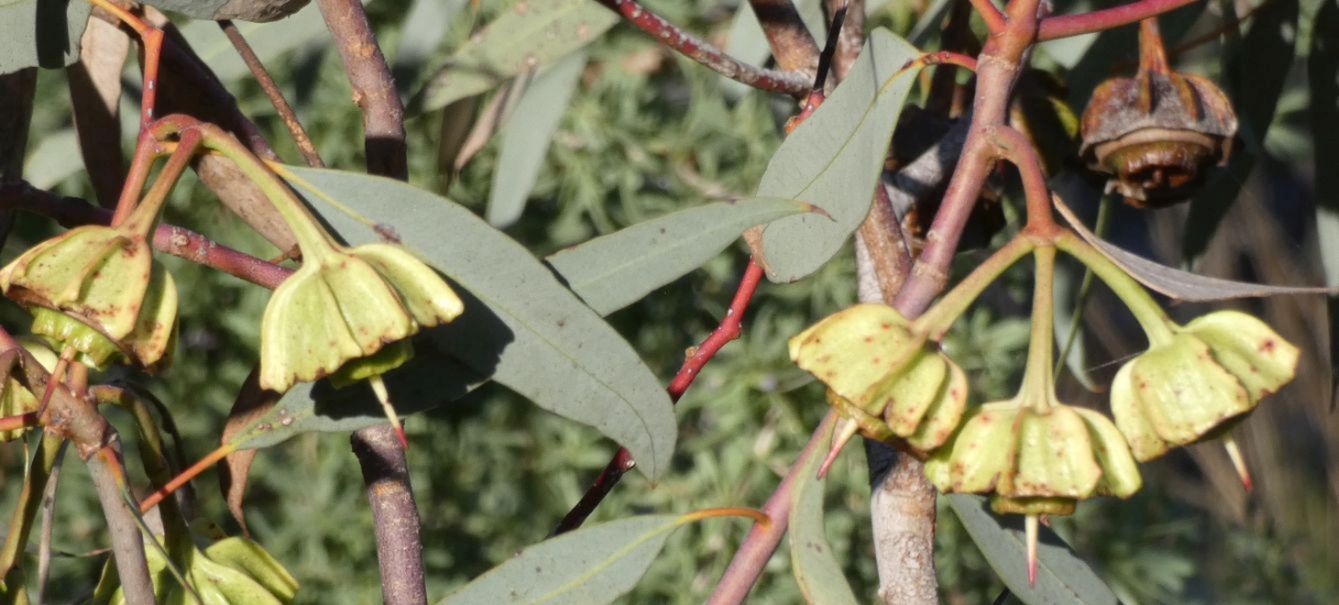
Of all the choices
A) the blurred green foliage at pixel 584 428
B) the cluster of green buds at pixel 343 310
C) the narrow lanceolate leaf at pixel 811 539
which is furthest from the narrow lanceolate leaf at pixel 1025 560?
the blurred green foliage at pixel 584 428

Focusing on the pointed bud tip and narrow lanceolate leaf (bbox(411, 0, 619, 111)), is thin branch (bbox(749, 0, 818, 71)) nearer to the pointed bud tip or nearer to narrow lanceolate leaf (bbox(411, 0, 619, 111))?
narrow lanceolate leaf (bbox(411, 0, 619, 111))

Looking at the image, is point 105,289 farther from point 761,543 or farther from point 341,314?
point 761,543

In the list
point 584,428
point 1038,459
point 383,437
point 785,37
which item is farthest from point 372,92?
point 584,428

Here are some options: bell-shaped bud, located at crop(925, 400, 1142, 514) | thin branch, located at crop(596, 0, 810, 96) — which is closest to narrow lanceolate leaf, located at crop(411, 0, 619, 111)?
thin branch, located at crop(596, 0, 810, 96)

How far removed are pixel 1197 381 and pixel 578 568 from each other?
0.29 meters

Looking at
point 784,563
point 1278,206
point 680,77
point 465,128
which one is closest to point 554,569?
point 465,128

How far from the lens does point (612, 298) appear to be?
642mm

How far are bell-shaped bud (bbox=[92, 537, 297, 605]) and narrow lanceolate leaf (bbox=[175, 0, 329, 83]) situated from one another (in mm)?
549

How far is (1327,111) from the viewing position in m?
1.16

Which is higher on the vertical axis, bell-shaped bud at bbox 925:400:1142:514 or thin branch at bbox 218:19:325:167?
thin branch at bbox 218:19:325:167

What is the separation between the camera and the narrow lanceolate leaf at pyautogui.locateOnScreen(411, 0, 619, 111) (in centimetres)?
106

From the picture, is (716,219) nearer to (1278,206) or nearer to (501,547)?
(501,547)

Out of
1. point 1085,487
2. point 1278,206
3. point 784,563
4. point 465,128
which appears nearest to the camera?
point 1085,487

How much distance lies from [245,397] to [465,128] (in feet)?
1.62
